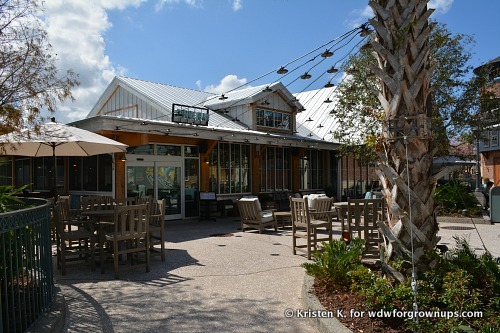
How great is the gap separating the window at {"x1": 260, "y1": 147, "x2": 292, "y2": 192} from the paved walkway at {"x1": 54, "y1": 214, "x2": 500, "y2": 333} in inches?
358

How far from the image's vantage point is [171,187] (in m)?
13.9

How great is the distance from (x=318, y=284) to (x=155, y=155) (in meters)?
9.62

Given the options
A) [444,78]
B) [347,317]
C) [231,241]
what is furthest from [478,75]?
[347,317]

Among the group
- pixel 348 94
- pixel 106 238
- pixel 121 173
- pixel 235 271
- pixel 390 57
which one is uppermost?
pixel 348 94

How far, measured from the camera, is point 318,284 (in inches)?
192

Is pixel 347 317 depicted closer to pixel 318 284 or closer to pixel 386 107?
pixel 318 284

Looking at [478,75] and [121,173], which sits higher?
[478,75]

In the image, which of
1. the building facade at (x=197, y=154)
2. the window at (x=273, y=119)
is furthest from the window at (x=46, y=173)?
the window at (x=273, y=119)

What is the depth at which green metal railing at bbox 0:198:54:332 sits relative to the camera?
3.31 metres

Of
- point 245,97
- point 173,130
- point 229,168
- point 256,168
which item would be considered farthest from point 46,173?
point 245,97

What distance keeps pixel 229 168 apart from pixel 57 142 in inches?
327

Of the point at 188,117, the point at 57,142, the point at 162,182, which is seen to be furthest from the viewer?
the point at 188,117

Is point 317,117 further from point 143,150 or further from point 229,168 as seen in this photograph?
point 143,150

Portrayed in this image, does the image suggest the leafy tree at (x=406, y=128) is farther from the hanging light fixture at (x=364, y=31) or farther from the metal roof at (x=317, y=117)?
the metal roof at (x=317, y=117)
